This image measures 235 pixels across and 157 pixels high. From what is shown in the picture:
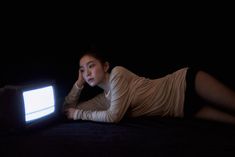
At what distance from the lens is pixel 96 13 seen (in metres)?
2.78

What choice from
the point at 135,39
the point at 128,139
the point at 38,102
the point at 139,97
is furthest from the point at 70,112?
the point at 135,39

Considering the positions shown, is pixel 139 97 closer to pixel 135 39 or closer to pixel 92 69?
pixel 92 69

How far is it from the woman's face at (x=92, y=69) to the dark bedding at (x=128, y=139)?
0.29 metres

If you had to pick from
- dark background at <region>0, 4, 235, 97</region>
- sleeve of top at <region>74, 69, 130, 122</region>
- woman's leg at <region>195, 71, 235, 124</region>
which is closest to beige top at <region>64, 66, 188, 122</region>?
sleeve of top at <region>74, 69, 130, 122</region>

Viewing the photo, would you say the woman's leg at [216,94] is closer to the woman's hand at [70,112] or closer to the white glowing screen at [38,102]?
the woman's hand at [70,112]

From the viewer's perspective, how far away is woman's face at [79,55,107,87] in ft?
7.50

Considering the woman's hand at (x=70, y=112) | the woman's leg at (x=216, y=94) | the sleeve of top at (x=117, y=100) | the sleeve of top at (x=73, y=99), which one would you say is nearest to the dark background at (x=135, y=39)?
the sleeve of top at (x=73, y=99)

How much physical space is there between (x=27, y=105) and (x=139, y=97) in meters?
0.68

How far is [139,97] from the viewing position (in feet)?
7.31

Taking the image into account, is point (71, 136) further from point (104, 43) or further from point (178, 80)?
point (104, 43)

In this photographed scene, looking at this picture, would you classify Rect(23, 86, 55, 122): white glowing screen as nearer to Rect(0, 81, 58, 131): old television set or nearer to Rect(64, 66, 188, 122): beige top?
Rect(0, 81, 58, 131): old television set

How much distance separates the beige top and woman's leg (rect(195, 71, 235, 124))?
109mm

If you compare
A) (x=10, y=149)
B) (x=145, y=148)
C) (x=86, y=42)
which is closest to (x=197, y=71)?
(x=145, y=148)

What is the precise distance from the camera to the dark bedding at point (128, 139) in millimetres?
1620
